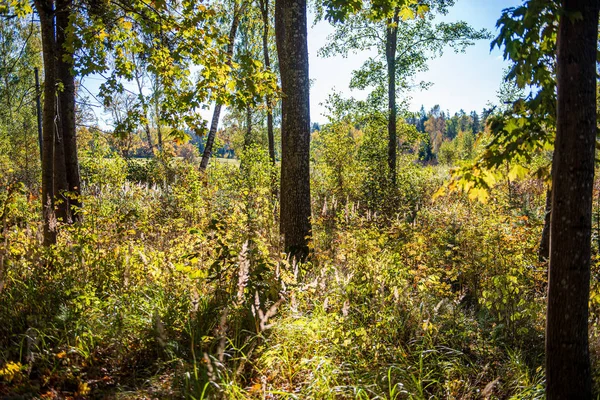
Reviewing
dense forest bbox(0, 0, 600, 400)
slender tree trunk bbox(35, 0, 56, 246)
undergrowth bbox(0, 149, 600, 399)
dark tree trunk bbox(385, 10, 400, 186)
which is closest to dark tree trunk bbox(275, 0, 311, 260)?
dense forest bbox(0, 0, 600, 400)

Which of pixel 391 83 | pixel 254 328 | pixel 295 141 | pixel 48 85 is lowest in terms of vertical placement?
pixel 254 328

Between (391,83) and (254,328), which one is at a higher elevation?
(391,83)

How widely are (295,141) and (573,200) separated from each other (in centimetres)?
405

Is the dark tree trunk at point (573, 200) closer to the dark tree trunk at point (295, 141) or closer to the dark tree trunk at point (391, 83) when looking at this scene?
the dark tree trunk at point (295, 141)

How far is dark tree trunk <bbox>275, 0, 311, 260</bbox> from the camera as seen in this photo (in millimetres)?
5611

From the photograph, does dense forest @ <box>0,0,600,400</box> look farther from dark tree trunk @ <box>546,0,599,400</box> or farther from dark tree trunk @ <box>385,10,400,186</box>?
dark tree trunk @ <box>385,10,400,186</box>

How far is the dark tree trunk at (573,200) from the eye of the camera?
2172 millimetres

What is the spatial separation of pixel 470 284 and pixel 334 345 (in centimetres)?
282

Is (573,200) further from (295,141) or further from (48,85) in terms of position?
(48,85)

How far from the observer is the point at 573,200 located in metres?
2.20

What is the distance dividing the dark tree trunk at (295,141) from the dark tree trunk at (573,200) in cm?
368

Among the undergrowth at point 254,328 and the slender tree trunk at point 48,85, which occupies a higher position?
the slender tree trunk at point 48,85

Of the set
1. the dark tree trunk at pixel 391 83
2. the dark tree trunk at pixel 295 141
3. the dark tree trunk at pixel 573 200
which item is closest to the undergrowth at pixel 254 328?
the dark tree trunk at pixel 573 200

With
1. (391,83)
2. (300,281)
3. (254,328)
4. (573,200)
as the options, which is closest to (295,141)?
(300,281)
